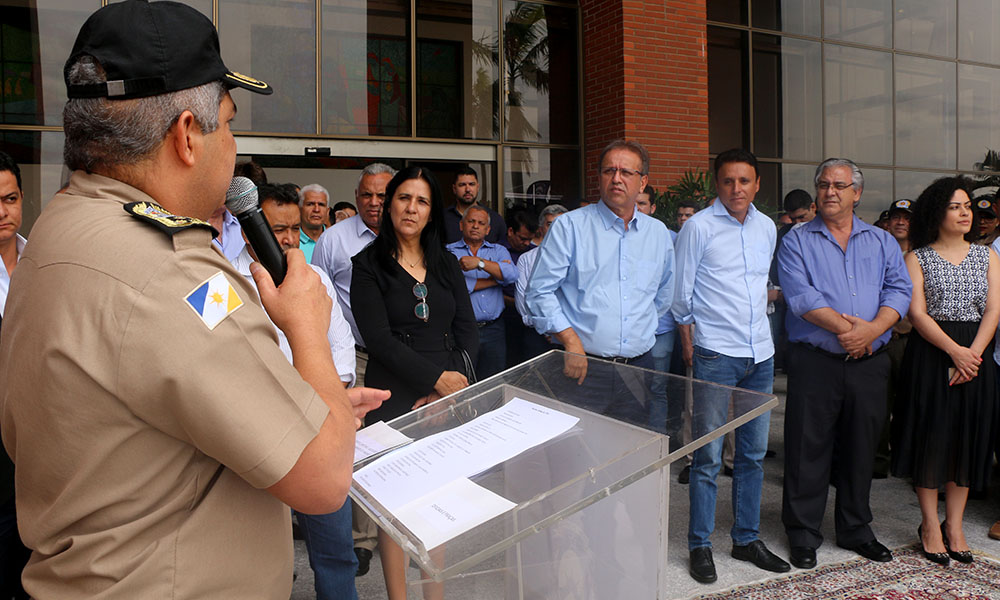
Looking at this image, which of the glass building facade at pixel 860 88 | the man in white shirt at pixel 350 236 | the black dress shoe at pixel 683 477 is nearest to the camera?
the man in white shirt at pixel 350 236

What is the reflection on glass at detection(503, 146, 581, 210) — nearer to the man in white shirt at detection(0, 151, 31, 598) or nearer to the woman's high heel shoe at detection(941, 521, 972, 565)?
the woman's high heel shoe at detection(941, 521, 972, 565)

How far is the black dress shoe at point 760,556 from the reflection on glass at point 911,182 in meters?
9.55

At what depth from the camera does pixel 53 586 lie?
1121 mm

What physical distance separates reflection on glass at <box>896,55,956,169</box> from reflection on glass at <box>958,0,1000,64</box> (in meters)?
0.52

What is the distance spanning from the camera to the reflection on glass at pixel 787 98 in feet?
33.2

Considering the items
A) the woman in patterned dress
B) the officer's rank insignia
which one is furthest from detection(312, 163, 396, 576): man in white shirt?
the woman in patterned dress

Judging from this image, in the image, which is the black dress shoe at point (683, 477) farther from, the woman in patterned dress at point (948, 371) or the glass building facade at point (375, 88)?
the glass building facade at point (375, 88)

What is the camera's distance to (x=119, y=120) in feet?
3.59

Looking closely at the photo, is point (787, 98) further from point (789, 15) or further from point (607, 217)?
point (607, 217)

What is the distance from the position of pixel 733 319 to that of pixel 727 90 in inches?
273

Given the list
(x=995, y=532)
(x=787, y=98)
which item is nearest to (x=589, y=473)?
(x=995, y=532)

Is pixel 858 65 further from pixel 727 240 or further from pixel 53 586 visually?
pixel 53 586

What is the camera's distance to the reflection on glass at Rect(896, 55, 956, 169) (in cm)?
1150

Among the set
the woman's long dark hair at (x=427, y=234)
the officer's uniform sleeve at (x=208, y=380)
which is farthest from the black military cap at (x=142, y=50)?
the woman's long dark hair at (x=427, y=234)
